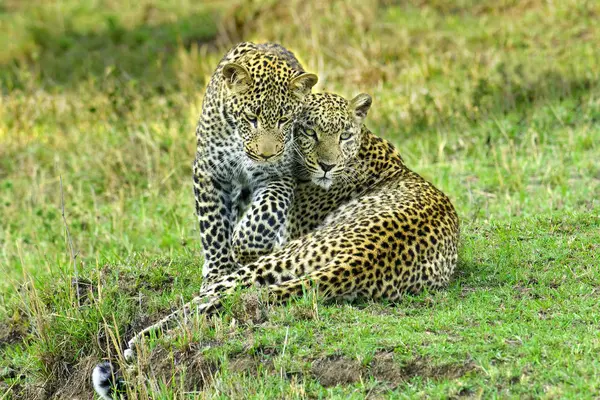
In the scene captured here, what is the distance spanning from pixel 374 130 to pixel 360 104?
15.2 feet

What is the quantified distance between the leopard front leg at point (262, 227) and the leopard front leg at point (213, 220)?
327 millimetres

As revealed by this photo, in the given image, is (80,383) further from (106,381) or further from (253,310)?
(253,310)

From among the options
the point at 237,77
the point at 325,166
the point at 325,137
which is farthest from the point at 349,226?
the point at 237,77

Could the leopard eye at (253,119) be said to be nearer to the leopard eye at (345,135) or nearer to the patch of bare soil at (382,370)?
the leopard eye at (345,135)

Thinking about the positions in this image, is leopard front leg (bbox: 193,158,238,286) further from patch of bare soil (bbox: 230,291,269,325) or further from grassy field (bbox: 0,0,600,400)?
patch of bare soil (bbox: 230,291,269,325)

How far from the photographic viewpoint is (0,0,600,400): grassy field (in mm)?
5820

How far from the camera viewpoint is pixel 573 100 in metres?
12.0

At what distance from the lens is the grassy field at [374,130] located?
5.82 metres

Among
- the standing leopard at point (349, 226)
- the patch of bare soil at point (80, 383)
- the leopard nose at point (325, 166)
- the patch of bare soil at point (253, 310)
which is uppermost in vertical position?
the leopard nose at point (325, 166)

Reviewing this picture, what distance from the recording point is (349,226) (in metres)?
6.84

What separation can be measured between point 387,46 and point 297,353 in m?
8.97

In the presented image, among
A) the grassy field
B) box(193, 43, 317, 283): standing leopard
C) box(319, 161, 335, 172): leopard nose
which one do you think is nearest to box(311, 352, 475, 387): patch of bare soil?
the grassy field

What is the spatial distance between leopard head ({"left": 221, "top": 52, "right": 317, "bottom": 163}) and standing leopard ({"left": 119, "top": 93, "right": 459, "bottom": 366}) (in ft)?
0.65

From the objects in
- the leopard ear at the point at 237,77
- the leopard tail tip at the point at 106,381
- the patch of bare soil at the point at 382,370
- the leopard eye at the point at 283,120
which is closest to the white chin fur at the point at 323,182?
the leopard eye at the point at 283,120
